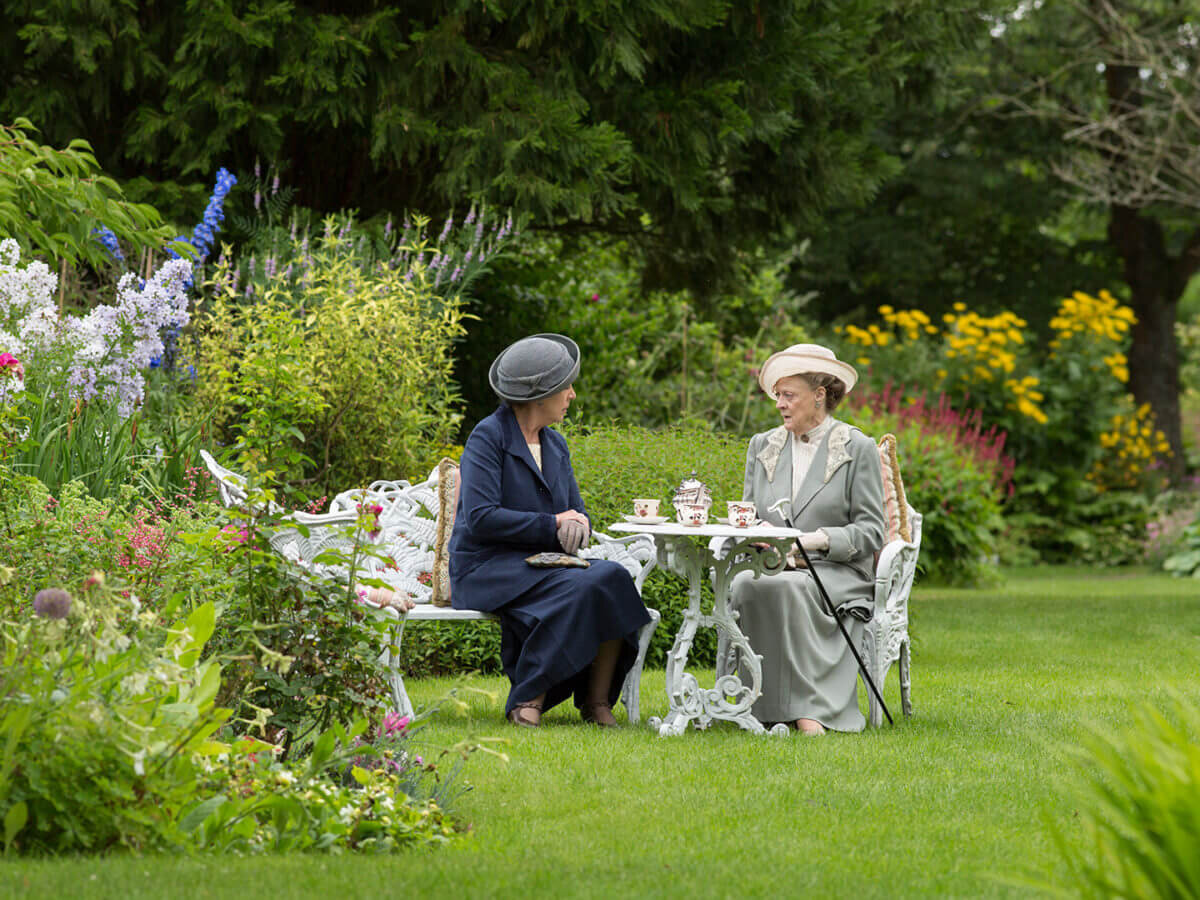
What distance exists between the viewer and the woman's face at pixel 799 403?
6.21m

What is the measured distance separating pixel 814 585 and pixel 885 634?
36 cm

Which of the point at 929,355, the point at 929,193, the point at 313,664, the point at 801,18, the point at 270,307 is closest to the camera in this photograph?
the point at 313,664

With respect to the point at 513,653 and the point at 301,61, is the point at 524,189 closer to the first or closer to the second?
the point at 301,61

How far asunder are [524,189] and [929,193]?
12.0 metres

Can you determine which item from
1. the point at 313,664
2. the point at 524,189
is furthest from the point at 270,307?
the point at 313,664

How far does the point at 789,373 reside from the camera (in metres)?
6.20

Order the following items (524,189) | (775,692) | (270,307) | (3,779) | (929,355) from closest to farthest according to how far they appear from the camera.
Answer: (3,779) → (775,692) → (270,307) → (524,189) → (929,355)

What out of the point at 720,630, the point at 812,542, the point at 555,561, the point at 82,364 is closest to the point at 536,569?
the point at 555,561

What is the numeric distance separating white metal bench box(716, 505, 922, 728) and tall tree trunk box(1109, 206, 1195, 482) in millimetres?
14826

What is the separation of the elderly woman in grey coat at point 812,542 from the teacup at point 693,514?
0.42 meters

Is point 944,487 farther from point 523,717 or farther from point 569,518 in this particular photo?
point 523,717

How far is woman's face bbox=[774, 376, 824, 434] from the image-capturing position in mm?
6215

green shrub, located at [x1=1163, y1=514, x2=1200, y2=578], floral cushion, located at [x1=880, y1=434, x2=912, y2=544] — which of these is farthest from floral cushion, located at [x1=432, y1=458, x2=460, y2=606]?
green shrub, located at [x1=1163, y1=514, x2=1200, y2=578]

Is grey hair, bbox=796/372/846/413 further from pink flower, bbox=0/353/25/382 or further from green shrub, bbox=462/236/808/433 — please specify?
green shrub, bbox=462/236/808/433
